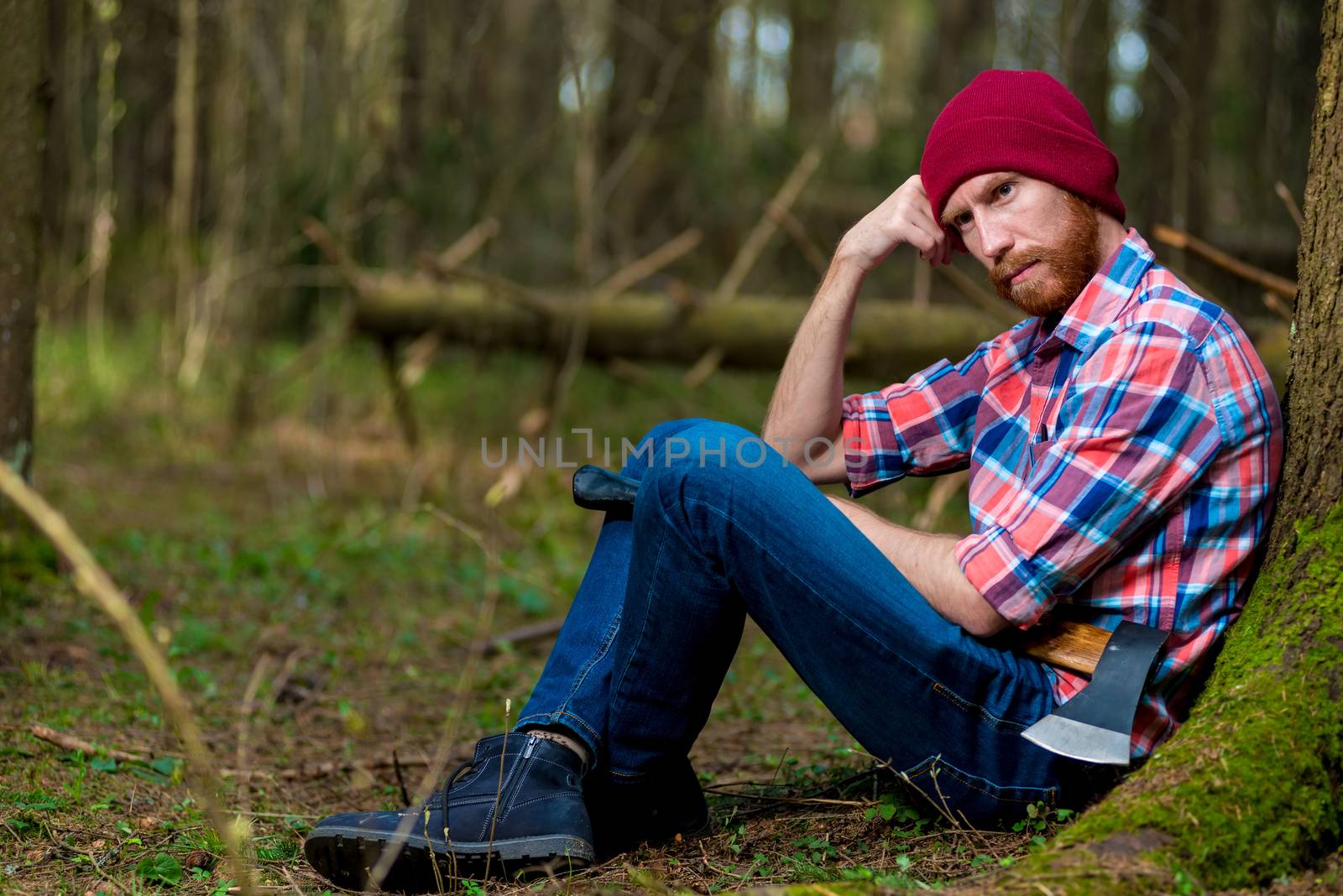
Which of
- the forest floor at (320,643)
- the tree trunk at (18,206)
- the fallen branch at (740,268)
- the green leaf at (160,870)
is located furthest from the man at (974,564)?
the fallen branch at (740,268)

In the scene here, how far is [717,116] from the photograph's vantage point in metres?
9.62

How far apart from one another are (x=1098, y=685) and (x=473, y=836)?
3.92 feet

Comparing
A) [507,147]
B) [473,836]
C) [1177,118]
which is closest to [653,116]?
[507,147]

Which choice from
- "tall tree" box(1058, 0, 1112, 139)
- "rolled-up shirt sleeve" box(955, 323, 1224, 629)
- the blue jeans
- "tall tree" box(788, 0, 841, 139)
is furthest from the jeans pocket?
"tall tree" box(788, 0, 841, 139)

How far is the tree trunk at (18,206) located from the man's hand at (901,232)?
278 centimetres

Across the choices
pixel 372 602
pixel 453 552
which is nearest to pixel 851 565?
pixel 372 602

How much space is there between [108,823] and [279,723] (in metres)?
1.08

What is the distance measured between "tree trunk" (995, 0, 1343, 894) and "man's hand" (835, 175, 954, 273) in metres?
0.71

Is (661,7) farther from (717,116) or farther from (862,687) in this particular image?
(862,687)

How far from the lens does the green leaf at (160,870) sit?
2.27 m

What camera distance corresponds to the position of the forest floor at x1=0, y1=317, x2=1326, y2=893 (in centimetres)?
238

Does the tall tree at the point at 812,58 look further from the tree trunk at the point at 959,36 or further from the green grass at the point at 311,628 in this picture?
the green grass at the point at 311,628

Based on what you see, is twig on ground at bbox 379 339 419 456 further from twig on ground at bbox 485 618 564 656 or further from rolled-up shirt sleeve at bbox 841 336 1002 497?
rolled-up shirt sleeve at bbox 841 336 1002 497

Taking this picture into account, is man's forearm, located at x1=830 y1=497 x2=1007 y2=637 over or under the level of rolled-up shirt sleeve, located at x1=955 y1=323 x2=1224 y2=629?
under
